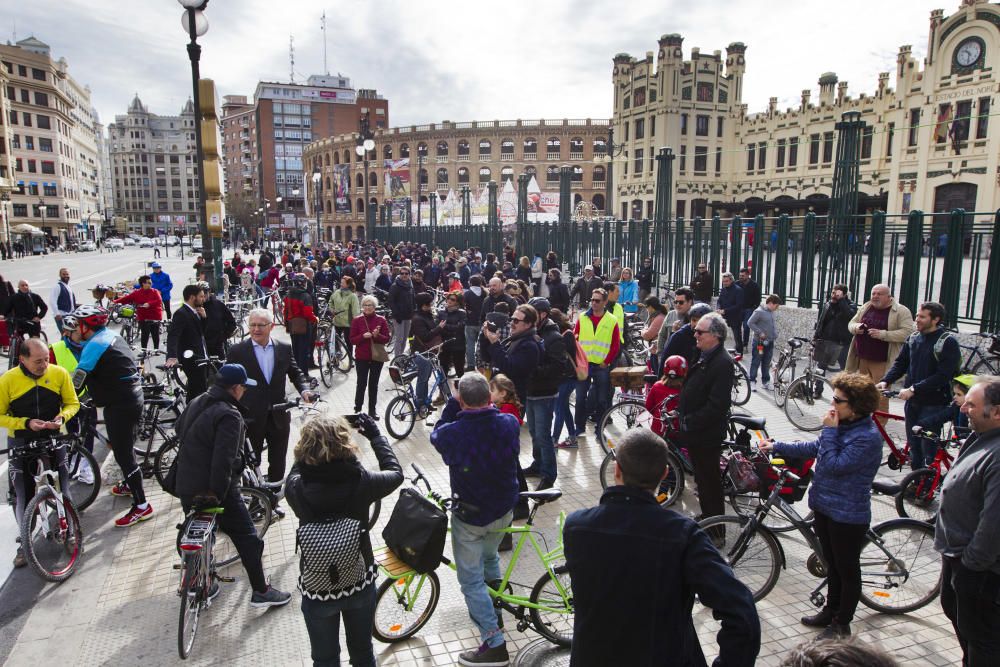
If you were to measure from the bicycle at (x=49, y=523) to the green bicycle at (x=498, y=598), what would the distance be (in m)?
2.97

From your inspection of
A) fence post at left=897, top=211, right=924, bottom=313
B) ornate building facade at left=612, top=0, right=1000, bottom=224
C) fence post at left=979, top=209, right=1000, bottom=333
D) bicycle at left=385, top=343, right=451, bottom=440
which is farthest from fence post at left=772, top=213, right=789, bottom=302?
ornate building facade at left=612, top=0, right=1000, bottom=224

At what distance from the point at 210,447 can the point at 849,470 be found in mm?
4244

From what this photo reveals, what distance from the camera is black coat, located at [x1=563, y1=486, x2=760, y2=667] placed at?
226 cm

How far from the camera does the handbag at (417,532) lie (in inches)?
149

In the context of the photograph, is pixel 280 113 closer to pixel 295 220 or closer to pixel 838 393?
pixel 295 220

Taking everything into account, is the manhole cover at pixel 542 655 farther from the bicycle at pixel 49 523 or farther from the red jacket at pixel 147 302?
the red jacket at pixel 147 302

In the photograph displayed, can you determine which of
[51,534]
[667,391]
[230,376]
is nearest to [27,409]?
[51,534]

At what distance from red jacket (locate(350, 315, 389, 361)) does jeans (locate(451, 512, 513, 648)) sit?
5.16 meters

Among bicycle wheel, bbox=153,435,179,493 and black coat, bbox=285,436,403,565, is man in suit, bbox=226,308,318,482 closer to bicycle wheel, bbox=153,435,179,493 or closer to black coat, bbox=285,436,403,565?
bicycle wheel, bbox=153,435,179,493

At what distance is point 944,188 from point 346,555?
143 feet

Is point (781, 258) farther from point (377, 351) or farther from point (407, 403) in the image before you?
point (377, 351)

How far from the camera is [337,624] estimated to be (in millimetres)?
3523

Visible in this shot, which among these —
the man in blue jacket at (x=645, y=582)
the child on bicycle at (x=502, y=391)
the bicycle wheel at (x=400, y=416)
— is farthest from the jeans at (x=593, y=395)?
the man in blue jacket at (x=645, y=582)

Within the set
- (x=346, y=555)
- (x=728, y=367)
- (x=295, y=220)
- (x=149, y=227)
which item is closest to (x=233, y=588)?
(x=346, y=555)
